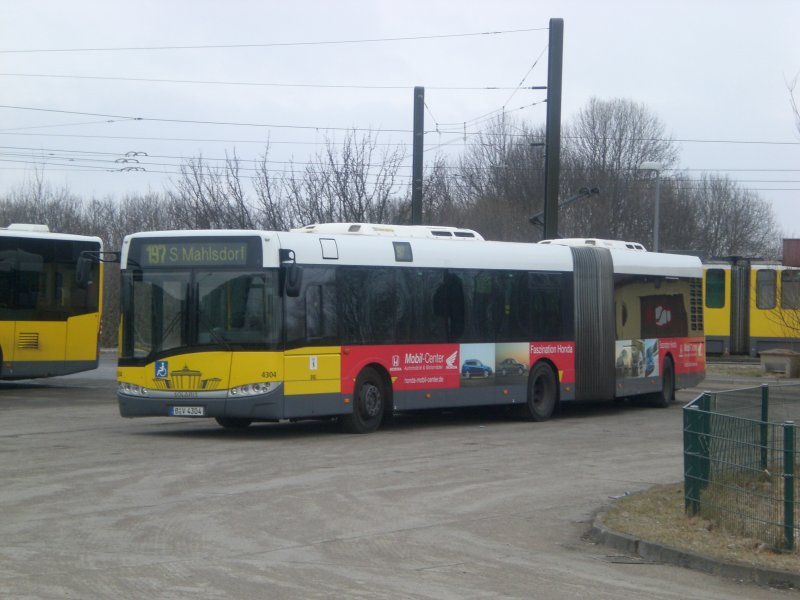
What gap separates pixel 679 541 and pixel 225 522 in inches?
149

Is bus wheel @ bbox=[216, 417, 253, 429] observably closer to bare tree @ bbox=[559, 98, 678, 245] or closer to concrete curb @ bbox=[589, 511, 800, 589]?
concrete curb @ bbox=[589, 511, 800, 589]

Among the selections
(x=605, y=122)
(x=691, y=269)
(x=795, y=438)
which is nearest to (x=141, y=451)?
(x=795, y=438)

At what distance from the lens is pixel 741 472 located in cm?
1010

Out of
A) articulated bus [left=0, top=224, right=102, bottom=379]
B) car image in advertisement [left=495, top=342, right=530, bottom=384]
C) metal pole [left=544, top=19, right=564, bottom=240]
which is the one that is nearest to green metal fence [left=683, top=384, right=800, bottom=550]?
car image in advertisement [left=495, top=342, right=530, bottom=384]

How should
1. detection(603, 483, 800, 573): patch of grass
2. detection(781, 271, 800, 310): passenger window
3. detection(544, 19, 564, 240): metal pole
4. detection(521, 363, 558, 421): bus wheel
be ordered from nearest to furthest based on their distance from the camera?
detection(603, 483, 800, 573): patch of grass, detection(521, 363, 558, 421): bus wheel, detection(544, 19, 564, 240): metal pole, detection(781, 271, 800, 310): passenger window

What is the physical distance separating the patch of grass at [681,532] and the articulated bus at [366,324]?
6754 mm

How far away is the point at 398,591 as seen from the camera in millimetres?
8023

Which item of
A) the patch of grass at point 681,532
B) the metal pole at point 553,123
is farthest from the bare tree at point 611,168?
the patch of grass at point 681,532

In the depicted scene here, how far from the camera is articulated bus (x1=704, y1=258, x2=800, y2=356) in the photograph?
141ft

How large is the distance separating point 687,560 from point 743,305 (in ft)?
117

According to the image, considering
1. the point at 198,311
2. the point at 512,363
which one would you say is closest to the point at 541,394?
the point at 512,363

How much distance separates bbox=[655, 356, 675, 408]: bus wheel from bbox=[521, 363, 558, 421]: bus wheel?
4045 mm

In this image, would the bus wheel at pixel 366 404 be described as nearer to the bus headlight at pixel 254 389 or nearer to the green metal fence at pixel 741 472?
the bus headlight at pixel 254 389

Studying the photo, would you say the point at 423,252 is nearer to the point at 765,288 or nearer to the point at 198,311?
the point at 198,311
